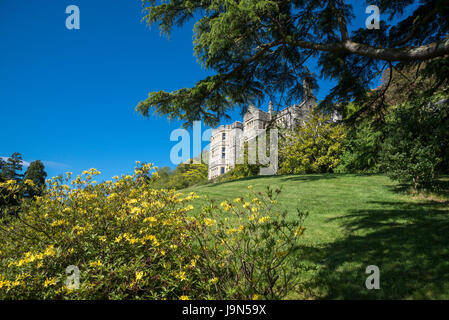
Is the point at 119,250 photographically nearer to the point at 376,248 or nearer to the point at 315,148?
the point at 376,248

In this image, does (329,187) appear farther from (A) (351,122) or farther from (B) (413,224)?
(A) (351,122)

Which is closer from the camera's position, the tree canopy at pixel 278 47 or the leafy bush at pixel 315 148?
the tree canopy at pixel 278 47

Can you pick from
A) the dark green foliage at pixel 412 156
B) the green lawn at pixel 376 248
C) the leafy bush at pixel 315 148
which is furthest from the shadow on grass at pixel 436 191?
the leafy bush at pixel 315 148

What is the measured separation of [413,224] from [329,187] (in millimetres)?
6381

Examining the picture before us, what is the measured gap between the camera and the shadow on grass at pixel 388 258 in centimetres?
292

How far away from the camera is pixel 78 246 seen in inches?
108

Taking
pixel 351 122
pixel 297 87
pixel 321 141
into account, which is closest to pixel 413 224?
pixel 351 122

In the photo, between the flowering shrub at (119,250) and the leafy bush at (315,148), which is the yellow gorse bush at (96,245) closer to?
the flowering shrub at (119,250)

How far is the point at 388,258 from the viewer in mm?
3764

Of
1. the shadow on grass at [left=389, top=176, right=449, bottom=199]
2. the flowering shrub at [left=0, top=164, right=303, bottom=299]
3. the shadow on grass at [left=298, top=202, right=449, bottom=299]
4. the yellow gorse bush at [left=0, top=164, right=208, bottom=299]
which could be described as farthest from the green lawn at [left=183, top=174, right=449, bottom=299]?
the yellow gorse bush at [left=0, top=164, right=208, bottom=299]

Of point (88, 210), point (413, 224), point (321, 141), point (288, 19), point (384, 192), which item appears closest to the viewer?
point (88, 210)

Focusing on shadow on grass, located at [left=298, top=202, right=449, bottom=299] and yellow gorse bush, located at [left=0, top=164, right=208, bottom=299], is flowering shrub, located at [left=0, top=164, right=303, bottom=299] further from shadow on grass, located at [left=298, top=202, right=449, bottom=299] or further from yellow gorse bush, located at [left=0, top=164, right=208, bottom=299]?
shadow on grass, located at [left=298, top=202, right=449, bottom=299]

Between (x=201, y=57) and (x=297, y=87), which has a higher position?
(x=201, y=57)

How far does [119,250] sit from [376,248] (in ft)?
14.8
